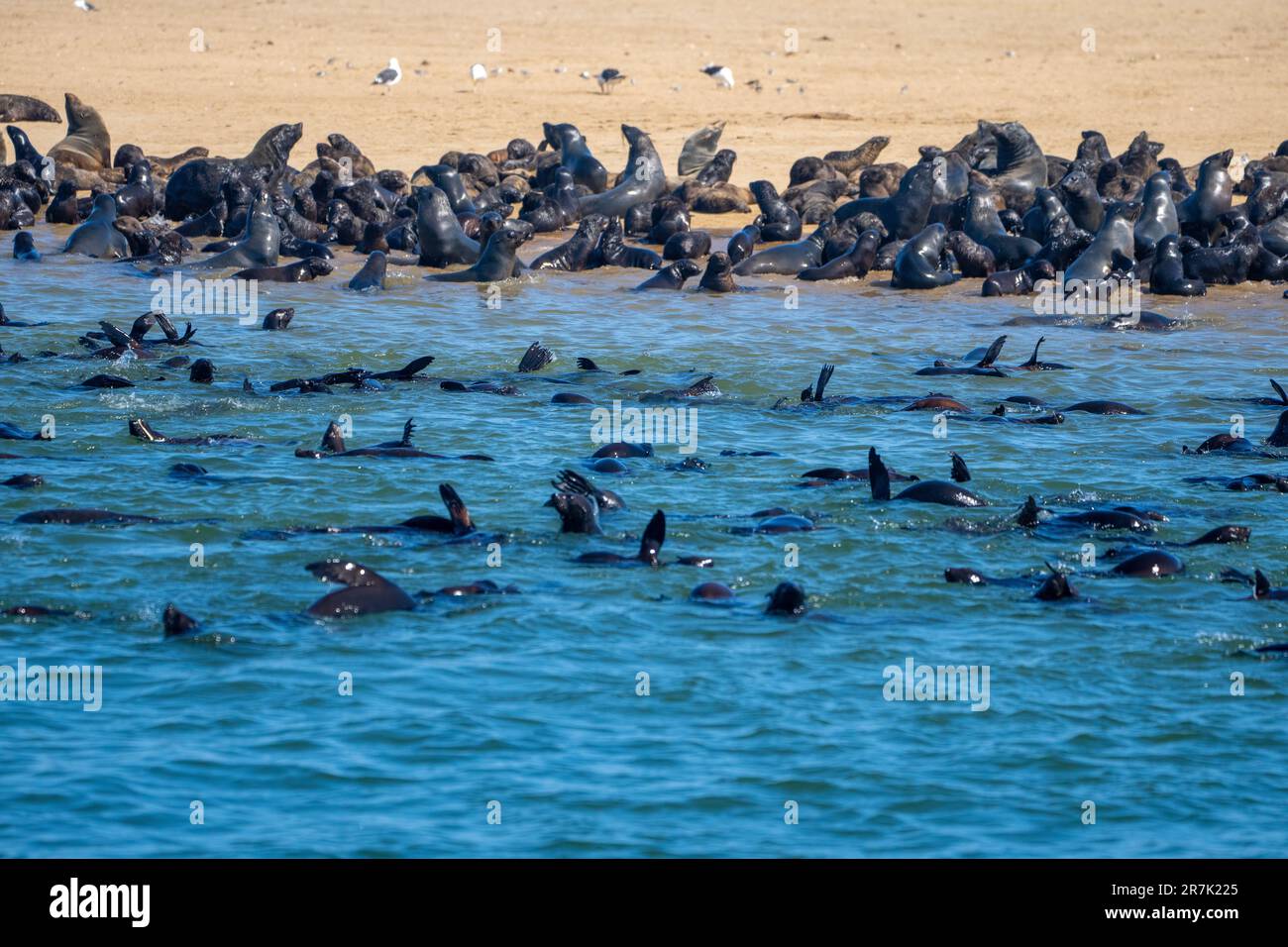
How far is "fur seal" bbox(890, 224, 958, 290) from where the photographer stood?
16734mm

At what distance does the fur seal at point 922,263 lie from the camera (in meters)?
16.7

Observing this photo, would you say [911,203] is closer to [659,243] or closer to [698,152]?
[659,243]

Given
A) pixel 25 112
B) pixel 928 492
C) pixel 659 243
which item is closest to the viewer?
pixel 928 492

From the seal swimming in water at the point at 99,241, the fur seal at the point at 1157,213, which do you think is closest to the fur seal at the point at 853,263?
the fur seal at the point at 1157,213

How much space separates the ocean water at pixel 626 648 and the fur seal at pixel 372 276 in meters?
4.06

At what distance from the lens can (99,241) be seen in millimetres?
17828

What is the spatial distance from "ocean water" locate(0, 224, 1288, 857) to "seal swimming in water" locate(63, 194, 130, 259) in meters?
A: 5.85

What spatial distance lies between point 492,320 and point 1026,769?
9.52 m

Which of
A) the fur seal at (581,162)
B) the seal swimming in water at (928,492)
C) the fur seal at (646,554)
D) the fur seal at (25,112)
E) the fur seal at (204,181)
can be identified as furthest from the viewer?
the fur seal at (25,112)

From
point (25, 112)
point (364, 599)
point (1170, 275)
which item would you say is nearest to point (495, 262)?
point (1170, 275)

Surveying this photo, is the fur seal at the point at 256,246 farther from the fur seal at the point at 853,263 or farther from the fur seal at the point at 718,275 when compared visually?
the fur seal at the point at 853,263

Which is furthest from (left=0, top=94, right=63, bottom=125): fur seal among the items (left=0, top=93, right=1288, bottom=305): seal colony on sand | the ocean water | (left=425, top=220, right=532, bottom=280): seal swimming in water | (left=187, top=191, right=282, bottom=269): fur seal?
the ocean water

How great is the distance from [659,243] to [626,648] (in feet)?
39.9
